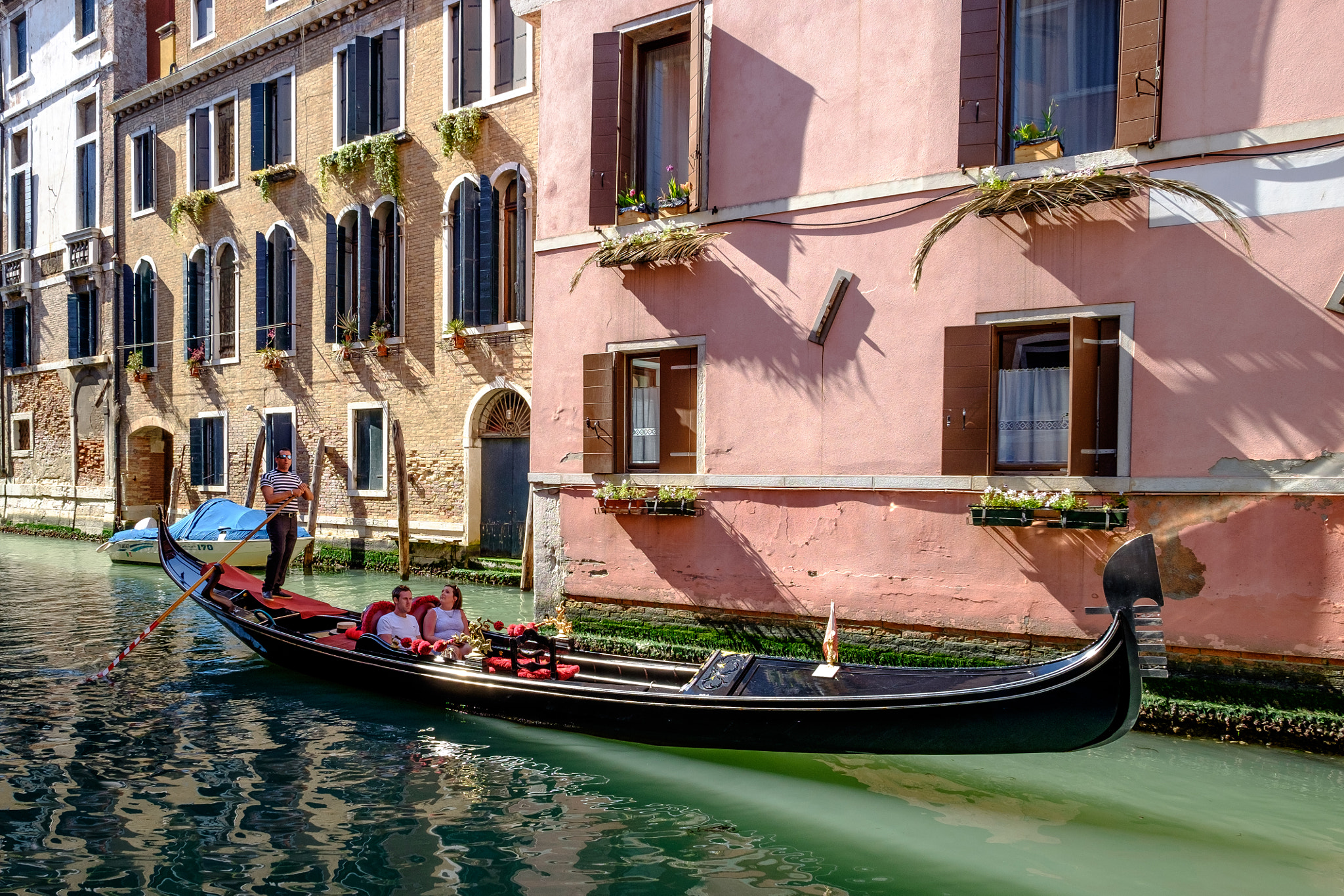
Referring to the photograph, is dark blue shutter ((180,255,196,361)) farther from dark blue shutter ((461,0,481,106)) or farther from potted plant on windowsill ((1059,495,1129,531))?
potted plant on windowsill ((1059,495,1129,531))

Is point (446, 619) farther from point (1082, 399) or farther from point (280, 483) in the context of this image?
point (1082, 399)

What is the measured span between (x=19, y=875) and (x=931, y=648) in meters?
4.43

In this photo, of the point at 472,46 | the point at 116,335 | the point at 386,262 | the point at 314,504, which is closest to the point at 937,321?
the point at 472,46

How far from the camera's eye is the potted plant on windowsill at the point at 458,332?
10.9 metres

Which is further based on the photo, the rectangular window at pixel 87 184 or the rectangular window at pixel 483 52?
the rectangular window at pixel 87 184

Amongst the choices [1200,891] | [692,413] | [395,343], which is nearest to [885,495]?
[692,413]

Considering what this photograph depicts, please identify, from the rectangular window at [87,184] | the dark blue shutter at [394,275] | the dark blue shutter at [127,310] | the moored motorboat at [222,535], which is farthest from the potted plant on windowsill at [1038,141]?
the rectangular window at [87,184]

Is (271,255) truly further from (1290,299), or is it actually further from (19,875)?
(1290,299)

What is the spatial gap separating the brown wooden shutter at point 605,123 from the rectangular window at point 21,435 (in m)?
15.7

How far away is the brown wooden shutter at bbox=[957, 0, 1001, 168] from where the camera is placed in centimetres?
564

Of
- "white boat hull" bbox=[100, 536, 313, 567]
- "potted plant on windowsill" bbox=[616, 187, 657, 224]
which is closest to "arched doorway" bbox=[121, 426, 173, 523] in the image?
"white boat hull" bbox=[100, 536, 313, 567]

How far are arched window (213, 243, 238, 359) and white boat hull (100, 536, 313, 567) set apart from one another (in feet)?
9.51

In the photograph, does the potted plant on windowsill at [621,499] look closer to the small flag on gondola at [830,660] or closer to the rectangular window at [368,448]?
the small flag on gondola at [830,660]

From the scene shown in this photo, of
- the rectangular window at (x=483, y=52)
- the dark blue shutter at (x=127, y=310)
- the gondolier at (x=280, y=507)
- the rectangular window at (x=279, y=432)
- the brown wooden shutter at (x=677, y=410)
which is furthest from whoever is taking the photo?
the dark blue shutter at (x=127, y=310)
